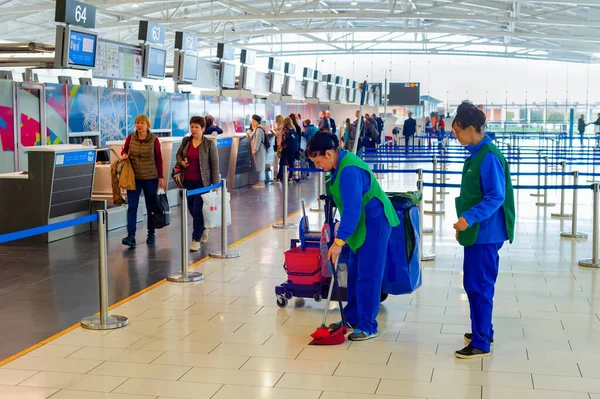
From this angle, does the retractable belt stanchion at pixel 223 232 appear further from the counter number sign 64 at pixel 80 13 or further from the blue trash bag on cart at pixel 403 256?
the counter number sign 64 at pixel 80 13

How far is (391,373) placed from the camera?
4.84 m

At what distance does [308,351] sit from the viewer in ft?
17.5

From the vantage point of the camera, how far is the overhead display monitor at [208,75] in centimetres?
1717

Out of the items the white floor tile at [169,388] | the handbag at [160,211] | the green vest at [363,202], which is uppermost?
the green vest at [363,202]

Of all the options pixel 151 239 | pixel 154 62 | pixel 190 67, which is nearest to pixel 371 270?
pixel 151 239

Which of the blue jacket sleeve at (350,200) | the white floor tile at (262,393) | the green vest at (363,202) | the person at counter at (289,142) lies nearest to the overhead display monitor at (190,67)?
the person at counter at (289,142)

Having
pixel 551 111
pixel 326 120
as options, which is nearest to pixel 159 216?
pixel 326 120

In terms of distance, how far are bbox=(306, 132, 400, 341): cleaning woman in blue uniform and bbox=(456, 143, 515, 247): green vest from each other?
0.57m

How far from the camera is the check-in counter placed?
9.90 m

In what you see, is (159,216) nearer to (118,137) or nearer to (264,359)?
(264,359)

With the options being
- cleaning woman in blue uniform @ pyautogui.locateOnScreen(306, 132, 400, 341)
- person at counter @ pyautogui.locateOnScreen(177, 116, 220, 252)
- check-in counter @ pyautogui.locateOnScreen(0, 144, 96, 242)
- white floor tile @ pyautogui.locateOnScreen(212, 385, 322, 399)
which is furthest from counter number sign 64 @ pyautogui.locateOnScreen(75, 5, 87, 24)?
white floor tile @ pyautogui.locateOnScreen(212, 385, 322, 399)

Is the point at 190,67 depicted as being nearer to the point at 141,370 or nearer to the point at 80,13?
the point at 80,13

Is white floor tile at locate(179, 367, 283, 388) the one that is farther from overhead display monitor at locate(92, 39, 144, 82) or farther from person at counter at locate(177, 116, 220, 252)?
overhead display monitor at locate(92, 39, 144, 82)

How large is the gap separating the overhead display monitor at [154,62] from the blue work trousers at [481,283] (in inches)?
427
